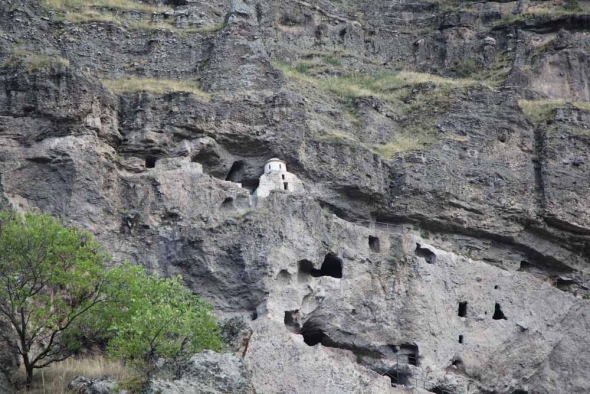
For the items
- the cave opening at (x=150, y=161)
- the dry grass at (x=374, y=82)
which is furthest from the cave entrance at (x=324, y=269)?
the dry grass at (x=374, y=82)

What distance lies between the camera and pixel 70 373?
33.0m

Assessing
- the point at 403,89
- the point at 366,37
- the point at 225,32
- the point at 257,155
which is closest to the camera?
the point at 257,155

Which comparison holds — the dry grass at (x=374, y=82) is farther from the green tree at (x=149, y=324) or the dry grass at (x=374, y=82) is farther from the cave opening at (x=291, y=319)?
the green tree at (x=149, y=324)

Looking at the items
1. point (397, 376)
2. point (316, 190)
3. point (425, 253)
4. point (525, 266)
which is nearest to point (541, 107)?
point (525, 266)

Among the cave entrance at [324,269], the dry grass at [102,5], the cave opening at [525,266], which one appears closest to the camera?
the cave entrance at [324,269]

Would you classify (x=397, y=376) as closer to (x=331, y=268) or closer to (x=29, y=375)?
(x=331, y=268)

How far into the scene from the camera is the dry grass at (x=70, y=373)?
103 feet

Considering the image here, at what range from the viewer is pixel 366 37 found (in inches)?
2275

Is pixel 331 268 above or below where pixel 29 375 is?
above

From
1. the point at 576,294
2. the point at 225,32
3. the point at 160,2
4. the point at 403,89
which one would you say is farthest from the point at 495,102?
the point at 160,2

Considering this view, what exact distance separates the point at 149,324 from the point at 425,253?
44.8 ft

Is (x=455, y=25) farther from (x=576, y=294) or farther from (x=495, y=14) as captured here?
(x=576, y=294)

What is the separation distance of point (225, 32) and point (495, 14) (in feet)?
59.1

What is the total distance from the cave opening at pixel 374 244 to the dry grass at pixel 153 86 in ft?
26.4
